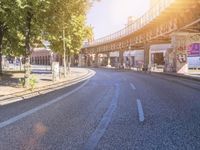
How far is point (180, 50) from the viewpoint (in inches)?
1674

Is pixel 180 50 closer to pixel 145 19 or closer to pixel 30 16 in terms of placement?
pixel 145 19

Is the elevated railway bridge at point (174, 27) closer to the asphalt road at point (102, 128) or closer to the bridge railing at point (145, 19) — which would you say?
the bridge railing at point (145, 19)

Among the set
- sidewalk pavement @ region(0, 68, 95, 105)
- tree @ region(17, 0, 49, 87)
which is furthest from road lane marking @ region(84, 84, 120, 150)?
tree @ region(17, 0, 49, 87)

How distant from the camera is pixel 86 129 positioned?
7.48 meters

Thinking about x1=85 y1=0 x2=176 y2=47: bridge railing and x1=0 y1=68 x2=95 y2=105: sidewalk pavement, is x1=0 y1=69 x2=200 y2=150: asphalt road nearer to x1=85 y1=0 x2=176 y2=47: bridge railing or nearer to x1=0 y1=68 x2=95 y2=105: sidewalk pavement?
x1=0 y1=68 x2=95 y2=105: sidewalk pavement

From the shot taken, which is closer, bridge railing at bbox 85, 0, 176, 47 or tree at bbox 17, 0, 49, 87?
tree at bbox 17, 0, 49, 87

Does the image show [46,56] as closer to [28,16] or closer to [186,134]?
[28,16]

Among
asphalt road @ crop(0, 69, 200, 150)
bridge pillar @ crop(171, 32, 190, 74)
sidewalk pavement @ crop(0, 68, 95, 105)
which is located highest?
bridge pillar @ crop(171, 32, 190, 74)

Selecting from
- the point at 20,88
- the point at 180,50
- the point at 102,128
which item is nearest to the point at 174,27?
the point at 180,50

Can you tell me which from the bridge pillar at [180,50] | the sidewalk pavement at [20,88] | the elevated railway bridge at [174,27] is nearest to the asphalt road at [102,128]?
the sidewalk pavement at [20,88]

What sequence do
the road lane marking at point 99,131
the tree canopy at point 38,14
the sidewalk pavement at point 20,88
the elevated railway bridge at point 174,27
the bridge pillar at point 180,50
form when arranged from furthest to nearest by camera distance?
the bridge pillar at point 180,50 → the elevated railway bridge at point 174,27 → the tree canopy at point 38,14 → the sidewalk pavement at point 20,88 → the road lane marking at point 99,131

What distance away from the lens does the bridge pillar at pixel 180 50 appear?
41.4 metres

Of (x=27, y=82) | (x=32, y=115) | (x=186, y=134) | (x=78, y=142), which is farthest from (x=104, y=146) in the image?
(x=27, y=82)

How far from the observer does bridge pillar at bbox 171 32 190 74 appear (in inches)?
1632
